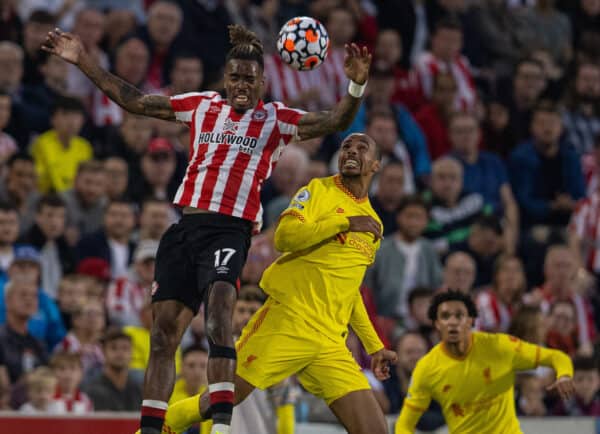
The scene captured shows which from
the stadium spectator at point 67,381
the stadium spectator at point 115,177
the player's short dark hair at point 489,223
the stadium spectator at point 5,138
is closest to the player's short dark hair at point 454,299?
the stadium spectator at point 67,381

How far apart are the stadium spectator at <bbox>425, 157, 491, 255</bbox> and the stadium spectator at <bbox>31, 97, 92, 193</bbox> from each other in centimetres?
345

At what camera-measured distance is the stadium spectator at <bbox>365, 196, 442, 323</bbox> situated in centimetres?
1287

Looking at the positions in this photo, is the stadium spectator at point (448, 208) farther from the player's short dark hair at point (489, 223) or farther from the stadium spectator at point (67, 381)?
the stadium spectator at point (67, 381)

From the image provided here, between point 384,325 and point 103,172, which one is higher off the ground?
point 103,172

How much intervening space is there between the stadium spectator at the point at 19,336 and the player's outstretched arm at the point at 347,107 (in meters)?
3.82

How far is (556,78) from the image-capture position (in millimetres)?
16844

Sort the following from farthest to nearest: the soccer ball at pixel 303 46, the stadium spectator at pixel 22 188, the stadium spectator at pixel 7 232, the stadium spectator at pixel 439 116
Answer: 1. the stadium spectator at pixel 439 116
2. the stadium spectator at pixel 22 188
3. the stadium spectator at pixel 7 232
4. the soccer ball at pixel 303 46

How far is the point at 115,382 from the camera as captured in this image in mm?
10930

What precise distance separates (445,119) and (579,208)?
170cm

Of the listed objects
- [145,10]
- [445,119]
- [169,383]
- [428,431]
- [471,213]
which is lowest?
[428,431]

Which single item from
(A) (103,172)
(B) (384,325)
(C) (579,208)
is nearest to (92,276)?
(A) (103,172)

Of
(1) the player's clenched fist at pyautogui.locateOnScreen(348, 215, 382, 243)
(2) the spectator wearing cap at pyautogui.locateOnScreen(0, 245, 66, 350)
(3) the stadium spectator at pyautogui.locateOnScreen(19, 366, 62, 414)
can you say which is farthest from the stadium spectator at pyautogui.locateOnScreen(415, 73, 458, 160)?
(1) the player's clenched fist at pyautogui.locateOnScreen(348, 215, 382, 243)

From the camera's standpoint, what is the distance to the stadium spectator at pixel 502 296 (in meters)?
12.8

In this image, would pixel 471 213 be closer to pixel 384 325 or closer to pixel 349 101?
pixel 384 325
